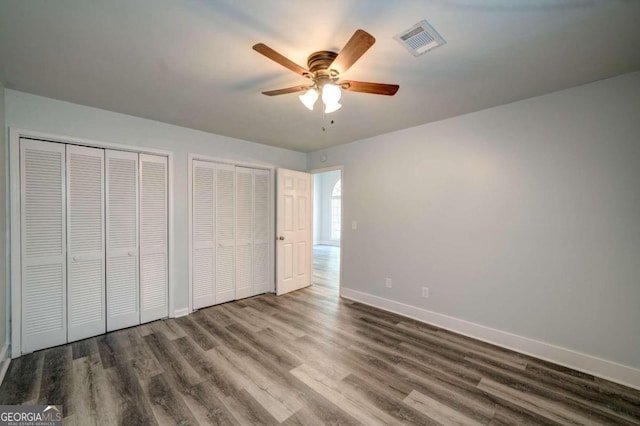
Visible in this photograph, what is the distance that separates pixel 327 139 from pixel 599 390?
3806mm

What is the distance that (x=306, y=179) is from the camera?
4637 mm

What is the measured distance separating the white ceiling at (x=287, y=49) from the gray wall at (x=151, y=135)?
0.16m

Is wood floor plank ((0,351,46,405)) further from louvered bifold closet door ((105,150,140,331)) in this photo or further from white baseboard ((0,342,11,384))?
louvered bifold closet door ((105,150,140,331))

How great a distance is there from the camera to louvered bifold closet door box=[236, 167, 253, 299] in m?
3.96

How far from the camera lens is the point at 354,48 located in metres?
1.38

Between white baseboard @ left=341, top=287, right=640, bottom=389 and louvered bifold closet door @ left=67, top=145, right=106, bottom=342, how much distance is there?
11.5ft

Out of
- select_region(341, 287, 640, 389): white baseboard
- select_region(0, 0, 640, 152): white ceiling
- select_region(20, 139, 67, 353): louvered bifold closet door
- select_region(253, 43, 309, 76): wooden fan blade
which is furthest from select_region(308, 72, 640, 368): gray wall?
select_region(20, 139, 67, 353): louvered bifold closet door

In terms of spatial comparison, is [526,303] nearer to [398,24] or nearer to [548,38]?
[548,38]

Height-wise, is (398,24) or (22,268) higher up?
(398,24)

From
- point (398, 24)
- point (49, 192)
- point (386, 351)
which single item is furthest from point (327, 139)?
point (49, 192)

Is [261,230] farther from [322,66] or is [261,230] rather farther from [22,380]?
[322,66]

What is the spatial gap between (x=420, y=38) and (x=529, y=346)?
2.96 m

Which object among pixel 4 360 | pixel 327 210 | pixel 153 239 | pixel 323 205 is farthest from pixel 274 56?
pixel 323 205

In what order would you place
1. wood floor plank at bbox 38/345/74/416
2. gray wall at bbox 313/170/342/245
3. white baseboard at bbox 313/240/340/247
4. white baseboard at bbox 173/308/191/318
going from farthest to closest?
1. gray wall at bbox 313/170/342/245
2. white baseboard at bbox 313/240/340/247
3. white baseboard at bbox 173/308/191/318
4. wood floor plank at bbox 38/345/74/416
